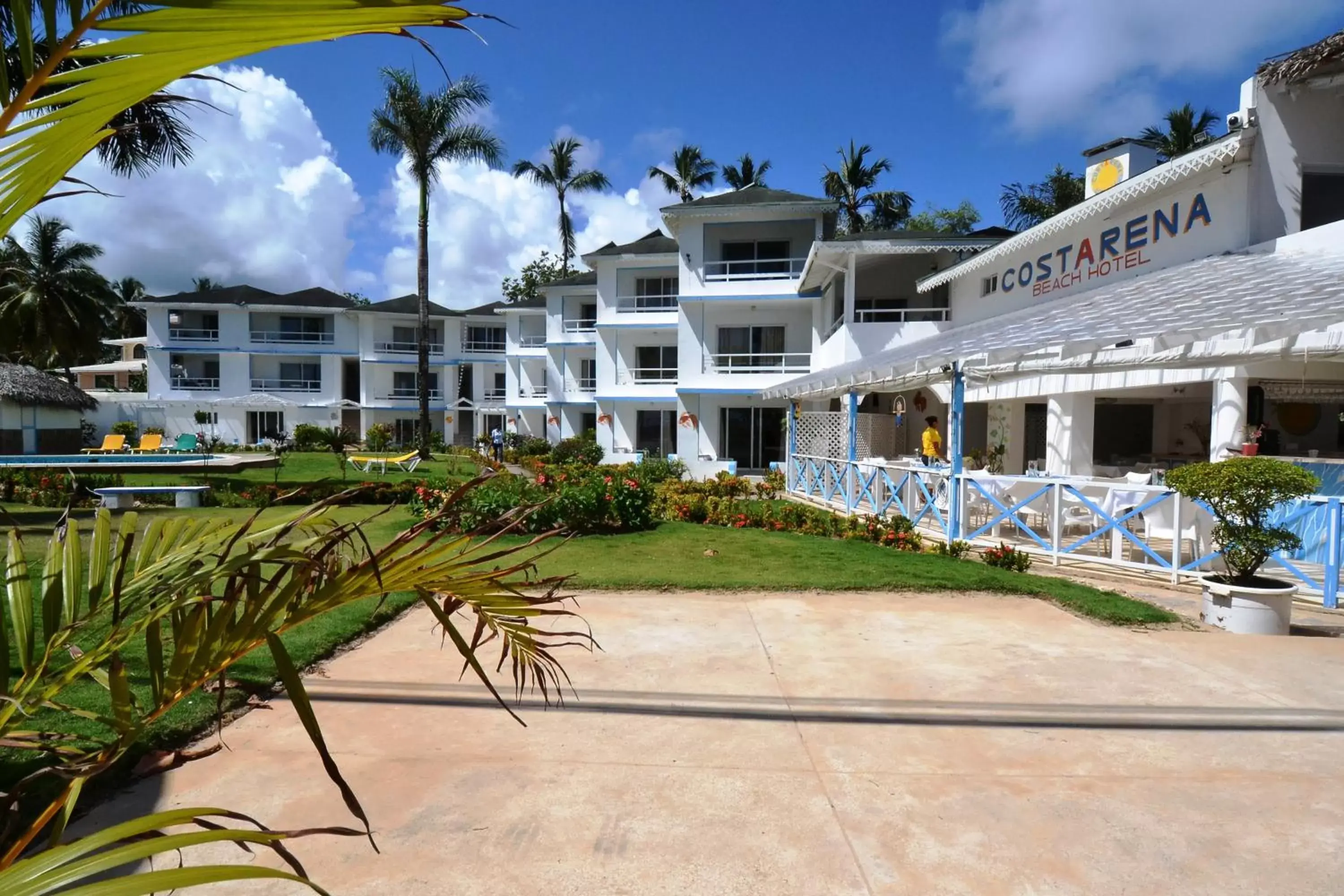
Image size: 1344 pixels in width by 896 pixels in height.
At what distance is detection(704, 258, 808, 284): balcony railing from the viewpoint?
25031 mm

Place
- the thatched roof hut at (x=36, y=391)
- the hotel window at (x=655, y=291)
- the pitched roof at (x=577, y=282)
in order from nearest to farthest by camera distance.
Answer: the thatched roof hut at (x=36, y=391) → the hotel window at (x=655, y=291) → the pitched roof at (x=577, y=282)

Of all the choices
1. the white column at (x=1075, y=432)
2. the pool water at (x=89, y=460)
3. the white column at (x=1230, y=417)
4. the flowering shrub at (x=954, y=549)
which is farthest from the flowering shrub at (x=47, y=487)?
the white column at (x=1230, y=417)

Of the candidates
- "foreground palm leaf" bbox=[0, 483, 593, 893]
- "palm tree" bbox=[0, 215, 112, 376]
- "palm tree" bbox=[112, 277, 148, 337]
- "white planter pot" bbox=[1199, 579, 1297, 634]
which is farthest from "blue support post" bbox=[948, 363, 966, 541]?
"palm tree" bbox=[112, 277, 148, 337]

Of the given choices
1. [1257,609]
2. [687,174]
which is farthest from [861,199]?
[1257,609]

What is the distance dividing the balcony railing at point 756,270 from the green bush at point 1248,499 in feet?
61.0

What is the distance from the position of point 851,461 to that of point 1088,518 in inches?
186

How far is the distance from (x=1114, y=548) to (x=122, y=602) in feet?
34.8

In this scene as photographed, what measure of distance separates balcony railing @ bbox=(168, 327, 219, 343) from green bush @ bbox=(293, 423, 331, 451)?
10220 mm

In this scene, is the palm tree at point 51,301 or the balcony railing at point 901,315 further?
the palm tree at point 51,301

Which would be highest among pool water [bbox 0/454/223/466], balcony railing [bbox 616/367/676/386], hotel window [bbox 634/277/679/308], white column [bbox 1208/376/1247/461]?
hotel window [bbox 634/277/679/308]

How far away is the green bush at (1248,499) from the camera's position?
271 inches

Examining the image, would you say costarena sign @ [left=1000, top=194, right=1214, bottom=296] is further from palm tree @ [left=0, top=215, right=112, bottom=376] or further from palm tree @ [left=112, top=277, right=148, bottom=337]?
palm tree @ [left=112, top=277, right=148, bottom=337]

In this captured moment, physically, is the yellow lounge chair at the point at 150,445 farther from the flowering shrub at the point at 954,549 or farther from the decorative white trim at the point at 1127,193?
the decorative white trim at the point at 1127,193

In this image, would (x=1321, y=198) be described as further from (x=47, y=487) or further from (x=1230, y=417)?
(x=47, y=487)
